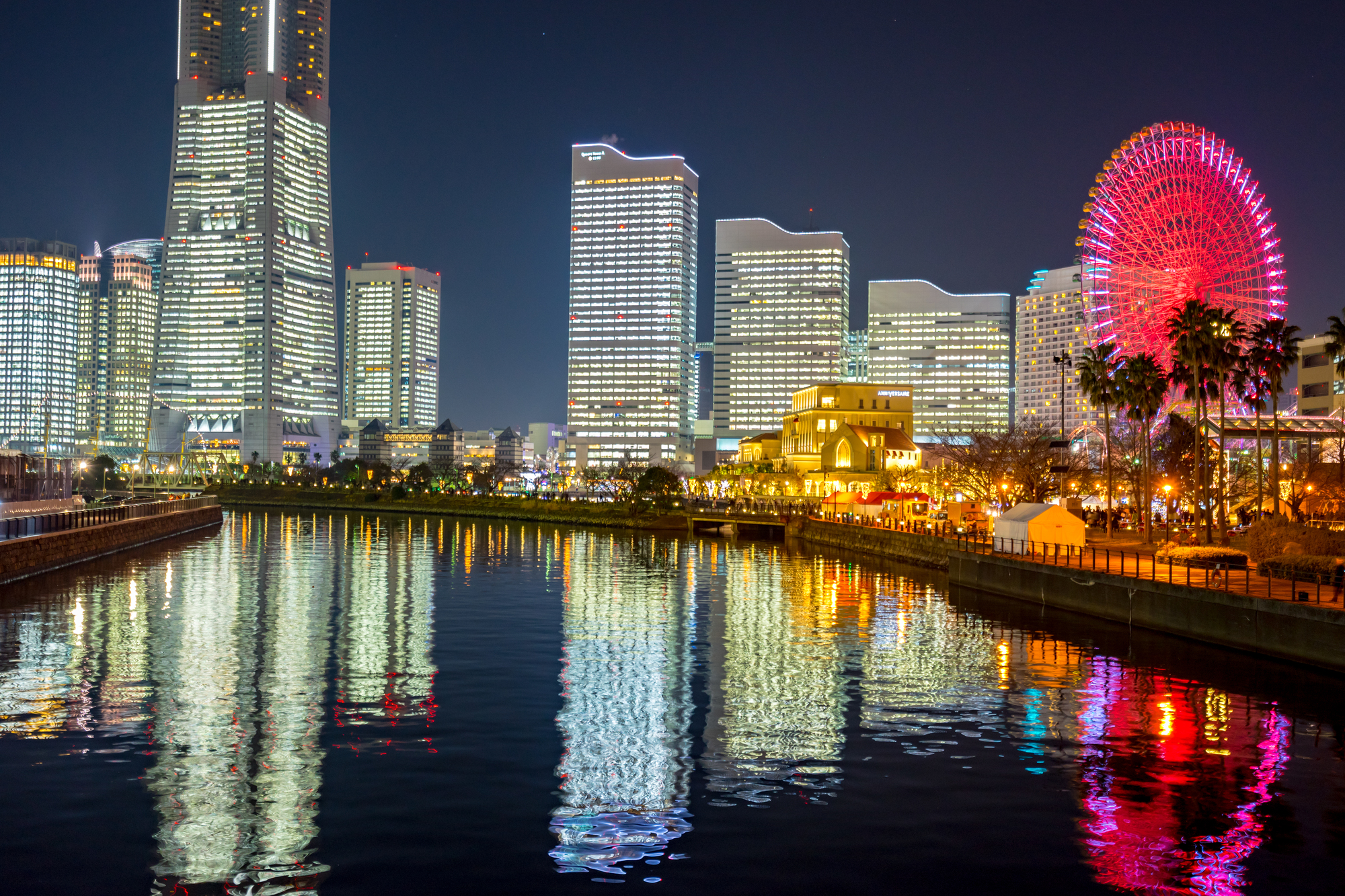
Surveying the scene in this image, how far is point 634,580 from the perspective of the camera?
66.8 meters

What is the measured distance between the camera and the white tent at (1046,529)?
207ft

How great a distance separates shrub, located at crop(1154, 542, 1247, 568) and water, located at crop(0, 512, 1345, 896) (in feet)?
18.0

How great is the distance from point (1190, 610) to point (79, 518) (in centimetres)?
7545

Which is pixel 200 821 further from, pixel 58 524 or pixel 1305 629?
pixel 58 524

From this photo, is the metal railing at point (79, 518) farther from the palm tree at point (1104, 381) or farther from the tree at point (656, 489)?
the palm tree at point (1104, 381)

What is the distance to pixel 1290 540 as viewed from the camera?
4994cm

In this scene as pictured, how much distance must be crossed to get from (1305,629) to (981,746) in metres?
17.8

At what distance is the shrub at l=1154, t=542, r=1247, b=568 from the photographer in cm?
4797

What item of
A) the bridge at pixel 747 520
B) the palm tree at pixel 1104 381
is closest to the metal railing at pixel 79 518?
the bridge at pixel 747 520

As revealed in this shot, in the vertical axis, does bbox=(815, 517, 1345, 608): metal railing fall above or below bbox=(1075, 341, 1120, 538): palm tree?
below

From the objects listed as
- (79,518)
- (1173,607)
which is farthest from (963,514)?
(79,518)

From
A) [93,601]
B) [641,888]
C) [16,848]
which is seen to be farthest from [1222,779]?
[93,601]

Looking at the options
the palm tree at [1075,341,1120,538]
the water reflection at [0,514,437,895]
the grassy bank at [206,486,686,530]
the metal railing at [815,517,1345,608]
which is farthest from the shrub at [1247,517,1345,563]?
the grassy bank at [206,486,686,530]

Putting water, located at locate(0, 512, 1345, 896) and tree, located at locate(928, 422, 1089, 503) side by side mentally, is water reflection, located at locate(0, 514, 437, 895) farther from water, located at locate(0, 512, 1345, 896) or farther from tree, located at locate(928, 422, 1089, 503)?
tree, located at locate(928, 422, 1089, 503)
